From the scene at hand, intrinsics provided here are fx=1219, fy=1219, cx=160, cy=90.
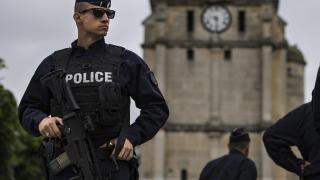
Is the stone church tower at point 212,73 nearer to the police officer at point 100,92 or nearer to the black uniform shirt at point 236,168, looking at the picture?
the black uniform shirt at point 236,168

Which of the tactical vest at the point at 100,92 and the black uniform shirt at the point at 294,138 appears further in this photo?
the black uniform shirt at the point at 294,138

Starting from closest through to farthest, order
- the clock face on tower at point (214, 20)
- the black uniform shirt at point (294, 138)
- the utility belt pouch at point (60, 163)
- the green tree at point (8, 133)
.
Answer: the utility belt pouch at point (60, 163) → the black uniform shirt at point (294, 138) → the green tree at point (8, 133) → the clock face on tower at point (214, 20)

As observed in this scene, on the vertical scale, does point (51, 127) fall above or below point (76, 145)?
above

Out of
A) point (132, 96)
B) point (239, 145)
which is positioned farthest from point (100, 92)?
point (239, 145)

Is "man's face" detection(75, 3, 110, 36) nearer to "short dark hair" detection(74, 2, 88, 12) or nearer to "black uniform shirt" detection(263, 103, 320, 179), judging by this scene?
"short dark hair" detection(74, 2, 88, 12)

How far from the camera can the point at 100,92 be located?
9.00m

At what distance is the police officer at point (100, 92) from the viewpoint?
8.95 m

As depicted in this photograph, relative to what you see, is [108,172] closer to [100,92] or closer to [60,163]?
[60,163]

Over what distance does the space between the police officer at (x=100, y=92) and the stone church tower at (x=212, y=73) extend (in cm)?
7065

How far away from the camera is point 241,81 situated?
8162cm

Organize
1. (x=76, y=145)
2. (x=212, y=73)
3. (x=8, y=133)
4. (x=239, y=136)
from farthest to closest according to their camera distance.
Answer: (x=212, y=73), (x=8, y=133), (x=239, y=136), (x=76, y=145)

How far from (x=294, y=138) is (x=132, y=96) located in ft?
8.08

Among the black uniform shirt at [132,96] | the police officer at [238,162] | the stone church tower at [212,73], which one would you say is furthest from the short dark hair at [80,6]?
the stone church tower at [212,73]

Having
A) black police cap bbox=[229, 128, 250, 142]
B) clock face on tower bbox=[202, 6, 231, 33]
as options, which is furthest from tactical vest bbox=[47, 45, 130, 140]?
clock face on tower bbox=[202, 6, 231, 33]
